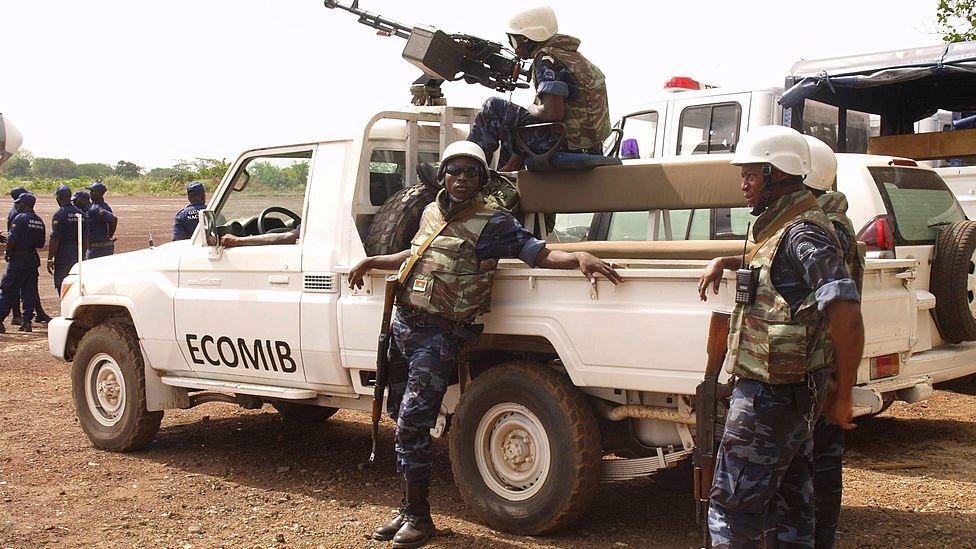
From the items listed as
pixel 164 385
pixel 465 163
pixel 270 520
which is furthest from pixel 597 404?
pixel 164 385

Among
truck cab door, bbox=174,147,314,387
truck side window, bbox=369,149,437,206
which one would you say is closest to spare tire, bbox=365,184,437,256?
truck side window, bbox=369,149,437,206

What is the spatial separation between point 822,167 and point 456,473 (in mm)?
2290

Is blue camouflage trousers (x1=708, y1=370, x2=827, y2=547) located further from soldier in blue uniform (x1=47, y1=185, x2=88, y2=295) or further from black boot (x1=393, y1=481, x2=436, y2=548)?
soldier in blue uniform (x1=47, y1=185, x2=88, y2=295)

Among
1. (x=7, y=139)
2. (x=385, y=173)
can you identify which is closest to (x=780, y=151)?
(x=385, y=173)

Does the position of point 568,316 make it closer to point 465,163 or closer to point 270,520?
point 465,163

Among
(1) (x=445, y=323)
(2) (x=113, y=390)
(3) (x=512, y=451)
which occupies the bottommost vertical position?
(2) (x=113, y=390)

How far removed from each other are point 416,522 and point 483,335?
0.98 meters

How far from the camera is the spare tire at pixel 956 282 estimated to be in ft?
21.2

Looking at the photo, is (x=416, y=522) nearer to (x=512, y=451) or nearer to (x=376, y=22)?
(x=512, y=451)

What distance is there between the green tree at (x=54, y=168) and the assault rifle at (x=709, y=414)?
9674 cm

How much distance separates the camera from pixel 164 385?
7.22m

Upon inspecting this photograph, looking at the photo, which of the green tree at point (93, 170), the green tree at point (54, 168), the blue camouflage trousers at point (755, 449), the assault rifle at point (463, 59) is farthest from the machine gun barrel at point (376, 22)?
the green tree at point (54, 168)

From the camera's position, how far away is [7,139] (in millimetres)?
14117

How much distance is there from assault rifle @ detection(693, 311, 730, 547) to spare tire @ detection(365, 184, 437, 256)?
203 cm
